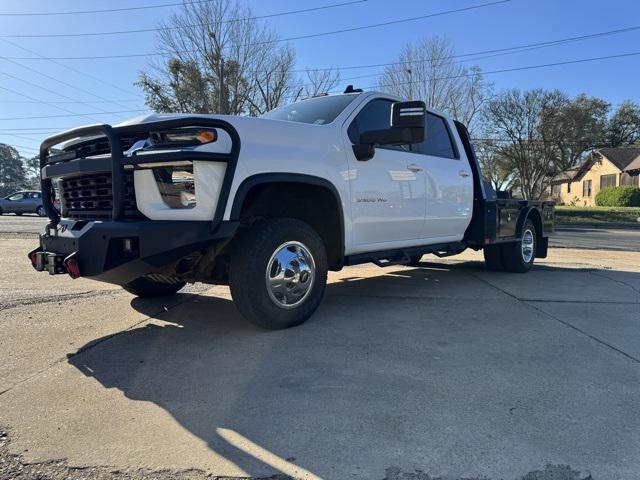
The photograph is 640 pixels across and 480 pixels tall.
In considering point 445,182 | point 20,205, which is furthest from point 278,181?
point 20,205

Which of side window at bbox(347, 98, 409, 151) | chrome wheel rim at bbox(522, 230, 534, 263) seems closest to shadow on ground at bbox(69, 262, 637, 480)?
side window at bbox(347, 98, 409, 151)

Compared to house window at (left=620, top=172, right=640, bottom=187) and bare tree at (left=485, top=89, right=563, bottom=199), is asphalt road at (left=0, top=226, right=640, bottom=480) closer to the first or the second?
bare tree at (left=485, top=89, right=563, bottom=199)

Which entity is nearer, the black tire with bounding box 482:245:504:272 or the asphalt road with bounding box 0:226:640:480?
the asphalt road with bounding box 0:226:640:480

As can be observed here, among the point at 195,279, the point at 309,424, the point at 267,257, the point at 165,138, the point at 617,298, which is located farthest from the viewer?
the point at 617,298

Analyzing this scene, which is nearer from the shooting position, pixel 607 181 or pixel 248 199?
pixel 248 199

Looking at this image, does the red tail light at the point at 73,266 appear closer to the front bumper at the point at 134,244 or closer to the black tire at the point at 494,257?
the front bumper at the point at 134,244

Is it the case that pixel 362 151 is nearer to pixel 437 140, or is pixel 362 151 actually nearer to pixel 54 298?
pixel 437 140

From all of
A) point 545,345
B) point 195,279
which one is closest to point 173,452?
point 195,279

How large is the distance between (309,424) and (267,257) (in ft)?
5.11

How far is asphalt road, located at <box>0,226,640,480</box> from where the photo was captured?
2.31 m

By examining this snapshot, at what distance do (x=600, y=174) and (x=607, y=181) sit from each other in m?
1.52

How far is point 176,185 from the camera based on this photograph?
3.57 metres

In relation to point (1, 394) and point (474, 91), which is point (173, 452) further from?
point (474, 91)

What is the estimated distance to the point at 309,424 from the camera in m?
2.64
